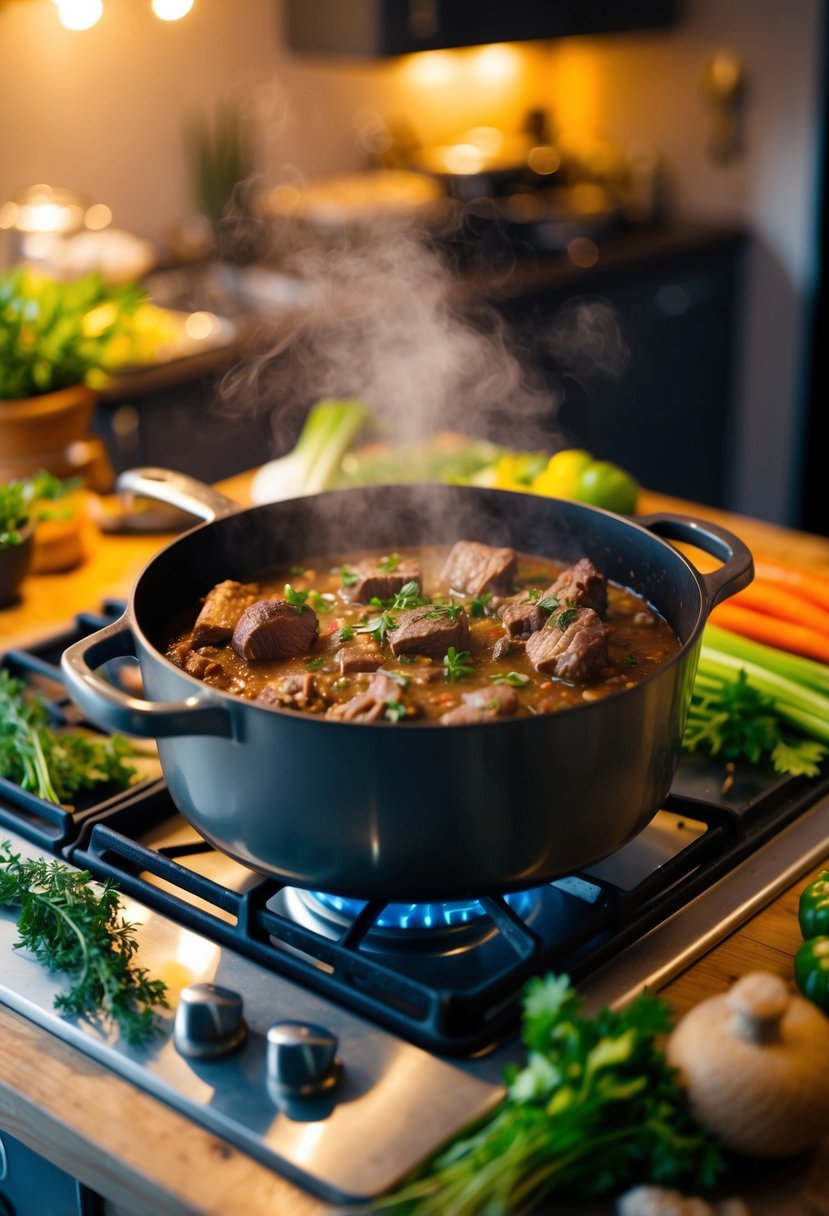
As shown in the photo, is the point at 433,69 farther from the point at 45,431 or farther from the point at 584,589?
the point at 584,589

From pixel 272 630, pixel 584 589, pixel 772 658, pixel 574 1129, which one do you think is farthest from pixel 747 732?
pixel 574 1129

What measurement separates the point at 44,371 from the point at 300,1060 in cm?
158

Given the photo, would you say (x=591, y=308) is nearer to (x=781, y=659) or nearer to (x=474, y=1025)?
(x=781, y=659)

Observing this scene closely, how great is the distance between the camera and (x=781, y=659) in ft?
5.67

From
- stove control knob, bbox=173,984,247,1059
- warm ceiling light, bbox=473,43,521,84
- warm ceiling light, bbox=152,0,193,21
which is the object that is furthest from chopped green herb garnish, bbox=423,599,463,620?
warm ceiling light, bbox=473,43,521,84

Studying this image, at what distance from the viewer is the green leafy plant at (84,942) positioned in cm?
117

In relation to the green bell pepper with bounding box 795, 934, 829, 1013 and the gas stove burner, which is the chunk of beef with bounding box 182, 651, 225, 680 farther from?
the green bell pepper with bounding box 795, 934, 829, 1013

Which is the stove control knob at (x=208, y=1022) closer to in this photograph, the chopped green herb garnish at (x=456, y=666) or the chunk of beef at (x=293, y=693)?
the chunk of beef at (x=293, y=693)

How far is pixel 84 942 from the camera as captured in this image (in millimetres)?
1205

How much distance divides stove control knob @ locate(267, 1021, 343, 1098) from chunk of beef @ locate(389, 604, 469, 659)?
508 mm

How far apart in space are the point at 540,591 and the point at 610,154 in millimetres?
4139

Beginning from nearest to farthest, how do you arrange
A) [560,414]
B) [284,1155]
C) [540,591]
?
1. [284,1155]
2. [540,591]
3. [560,414]

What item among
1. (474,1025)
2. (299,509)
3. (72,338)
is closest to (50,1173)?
(474,1025)

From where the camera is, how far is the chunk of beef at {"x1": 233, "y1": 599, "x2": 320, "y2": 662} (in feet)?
4.88
